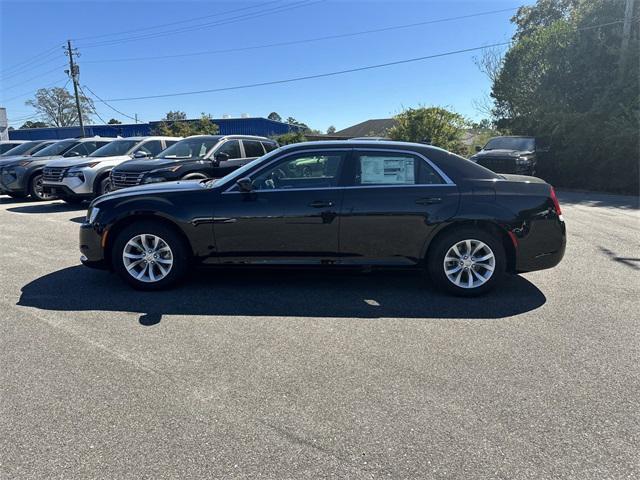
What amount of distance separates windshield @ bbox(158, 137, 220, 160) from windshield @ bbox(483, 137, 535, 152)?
11.1 metres

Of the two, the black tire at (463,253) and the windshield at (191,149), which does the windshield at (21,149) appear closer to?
the windshield at (191,149)

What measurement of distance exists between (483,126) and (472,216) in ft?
84.2

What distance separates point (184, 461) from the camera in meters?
2.29

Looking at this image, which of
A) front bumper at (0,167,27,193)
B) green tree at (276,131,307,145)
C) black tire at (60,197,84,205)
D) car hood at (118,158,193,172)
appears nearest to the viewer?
car hood at (118,158,193,172)

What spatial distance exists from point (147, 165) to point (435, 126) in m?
17.7

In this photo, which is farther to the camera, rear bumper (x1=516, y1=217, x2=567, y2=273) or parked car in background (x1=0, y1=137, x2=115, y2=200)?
parked car in background (x1=0, y1=137, x2=115, y2=200)

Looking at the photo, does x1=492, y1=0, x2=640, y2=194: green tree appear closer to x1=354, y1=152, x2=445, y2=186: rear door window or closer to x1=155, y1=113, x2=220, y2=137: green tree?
x1=354, y1=152, x2=445, y2=186: rear door window

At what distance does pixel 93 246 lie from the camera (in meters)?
4.84

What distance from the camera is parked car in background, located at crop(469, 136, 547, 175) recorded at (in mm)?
14805

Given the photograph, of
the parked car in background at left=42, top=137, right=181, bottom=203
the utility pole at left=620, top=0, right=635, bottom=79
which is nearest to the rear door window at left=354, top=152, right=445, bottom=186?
the parked car in background at left=42, top=137, right=181, bottom=203

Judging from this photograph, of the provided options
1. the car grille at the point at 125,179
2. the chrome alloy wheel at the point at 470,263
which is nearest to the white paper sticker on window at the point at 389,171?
the chrome alloy wheel at the point at 470,263

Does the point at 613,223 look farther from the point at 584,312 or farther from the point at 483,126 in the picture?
the point at 483,126

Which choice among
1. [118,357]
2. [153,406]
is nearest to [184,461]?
[153,406]

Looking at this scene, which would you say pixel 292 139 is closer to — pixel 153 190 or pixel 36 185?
pixel 36 185
